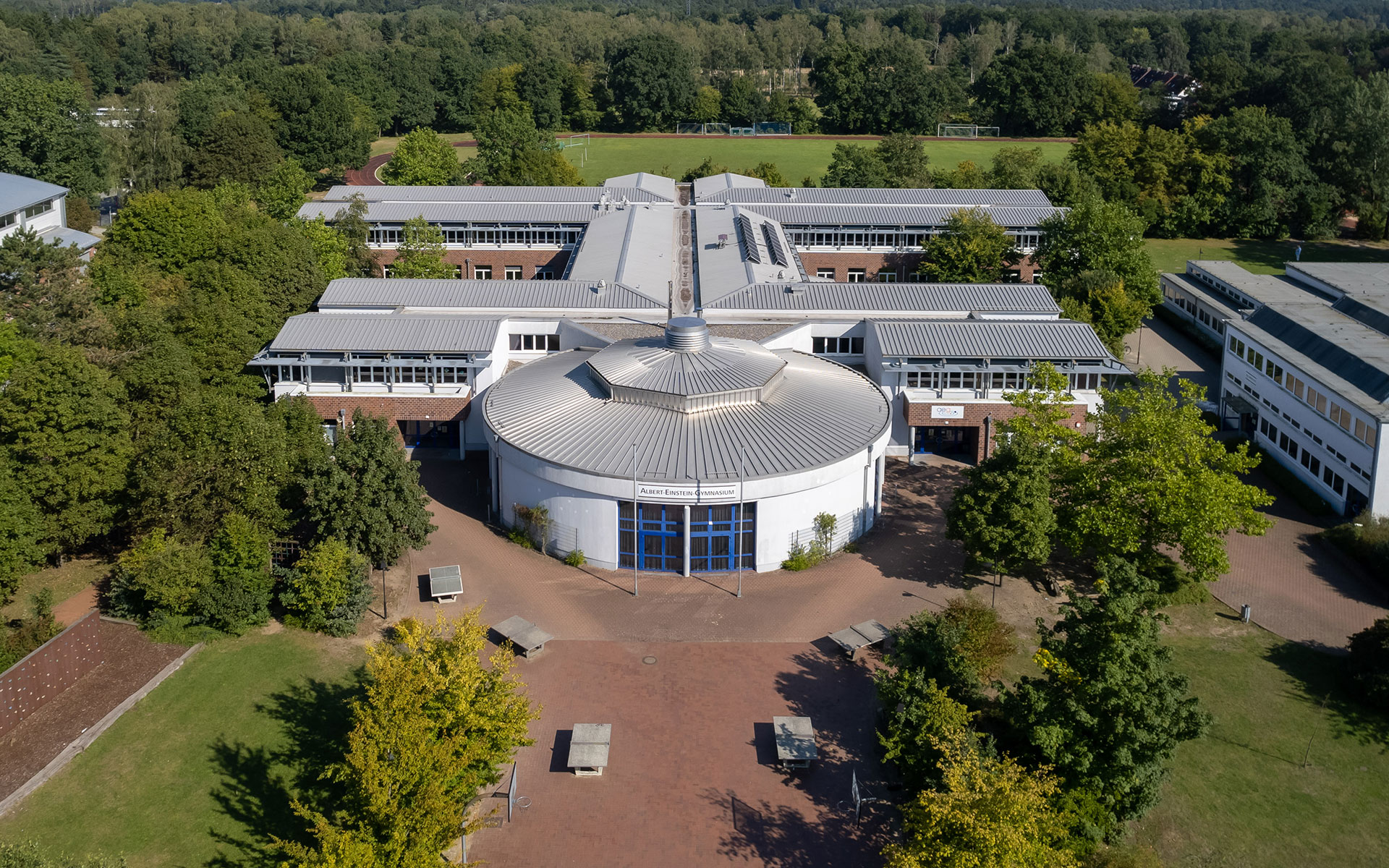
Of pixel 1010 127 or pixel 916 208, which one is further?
pixel 1010 127

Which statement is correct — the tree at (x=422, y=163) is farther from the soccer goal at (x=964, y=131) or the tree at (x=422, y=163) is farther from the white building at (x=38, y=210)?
the soccer goal at (x=964, y=131)

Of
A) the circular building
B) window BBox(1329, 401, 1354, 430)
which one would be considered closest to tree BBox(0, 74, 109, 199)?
the circular building

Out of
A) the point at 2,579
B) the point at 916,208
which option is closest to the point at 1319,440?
the point at 916,208

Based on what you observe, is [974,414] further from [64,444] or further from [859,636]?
[64,444]

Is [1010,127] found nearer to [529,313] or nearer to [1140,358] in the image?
[1140,358]

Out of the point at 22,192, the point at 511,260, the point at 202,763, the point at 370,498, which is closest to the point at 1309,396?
the point at 370,498

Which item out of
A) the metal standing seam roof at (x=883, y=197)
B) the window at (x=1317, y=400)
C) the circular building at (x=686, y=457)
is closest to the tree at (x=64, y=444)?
the circular building at (x=686, y=457)

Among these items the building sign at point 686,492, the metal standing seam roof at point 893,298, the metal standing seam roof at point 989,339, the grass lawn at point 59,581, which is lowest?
the grass lawn at point 59,581
